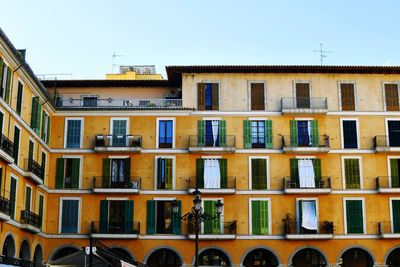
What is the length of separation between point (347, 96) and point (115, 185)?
1689 cm

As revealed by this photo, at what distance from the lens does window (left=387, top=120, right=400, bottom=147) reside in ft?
152

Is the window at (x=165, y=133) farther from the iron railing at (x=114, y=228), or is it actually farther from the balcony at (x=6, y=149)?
the balcony at (x=6, y=149)

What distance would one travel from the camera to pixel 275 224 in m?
45.2

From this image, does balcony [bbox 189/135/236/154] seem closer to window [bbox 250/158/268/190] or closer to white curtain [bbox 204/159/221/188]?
white curtain [bbox 204/159/221/188]

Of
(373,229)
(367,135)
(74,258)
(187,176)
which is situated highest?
(367,135)

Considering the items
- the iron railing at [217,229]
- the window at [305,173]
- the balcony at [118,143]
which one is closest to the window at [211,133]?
the balcony at [118,143]

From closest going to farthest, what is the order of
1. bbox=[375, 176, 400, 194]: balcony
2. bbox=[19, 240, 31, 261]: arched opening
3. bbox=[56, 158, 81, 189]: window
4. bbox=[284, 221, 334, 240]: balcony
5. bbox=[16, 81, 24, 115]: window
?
bbox=[16, 81, 24, 115]: window → bbox=[19, 240, 31, 261]: arched opening → bbox=[284, 221, 334, 240]: balcony → bbox=[375, 176, 400, 194]: balcony → bbox=[56, 158, 81, 189]: window

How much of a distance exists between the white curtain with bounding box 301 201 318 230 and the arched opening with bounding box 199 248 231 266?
5.83 meters

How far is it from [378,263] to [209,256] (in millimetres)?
11048

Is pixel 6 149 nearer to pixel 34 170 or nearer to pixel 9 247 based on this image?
pixel 34 170

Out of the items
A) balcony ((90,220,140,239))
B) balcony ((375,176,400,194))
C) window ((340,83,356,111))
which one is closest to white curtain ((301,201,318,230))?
balcony ((375,176,400,194))

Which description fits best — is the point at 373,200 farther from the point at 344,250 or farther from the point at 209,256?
the point at 209,256

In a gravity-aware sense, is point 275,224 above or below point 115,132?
below

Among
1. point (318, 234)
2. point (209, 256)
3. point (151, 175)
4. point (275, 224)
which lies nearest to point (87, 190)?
point (151, 175)
